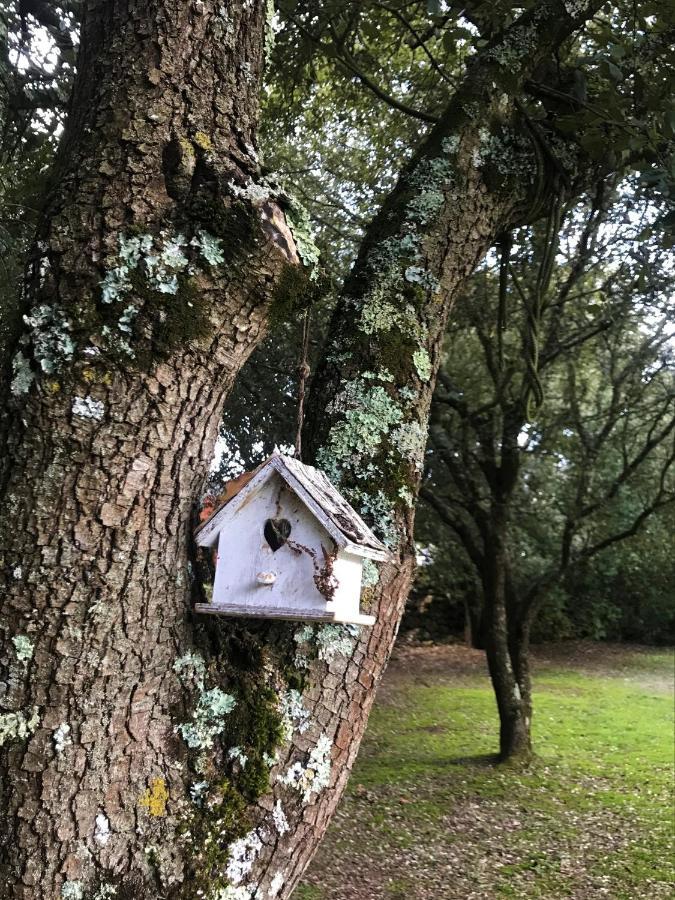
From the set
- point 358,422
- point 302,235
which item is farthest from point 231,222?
point 358,422

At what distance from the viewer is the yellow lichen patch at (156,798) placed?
1.64m

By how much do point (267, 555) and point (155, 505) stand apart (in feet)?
1.01

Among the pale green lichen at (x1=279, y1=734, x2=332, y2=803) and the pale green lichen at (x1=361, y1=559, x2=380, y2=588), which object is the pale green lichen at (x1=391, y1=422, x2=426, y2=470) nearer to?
the pale green lichen at (x1=361, y1=559, x2=380, y2=588)

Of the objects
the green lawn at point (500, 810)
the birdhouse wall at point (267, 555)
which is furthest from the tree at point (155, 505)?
the green lawn at point (500, 810)

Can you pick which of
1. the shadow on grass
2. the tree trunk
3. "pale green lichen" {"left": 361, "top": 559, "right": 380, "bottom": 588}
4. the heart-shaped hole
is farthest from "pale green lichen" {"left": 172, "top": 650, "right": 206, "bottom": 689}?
the shadow on grass

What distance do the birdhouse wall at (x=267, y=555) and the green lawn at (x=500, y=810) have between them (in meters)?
4.48

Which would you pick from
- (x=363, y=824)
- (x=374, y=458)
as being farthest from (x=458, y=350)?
(x=374, y=458)

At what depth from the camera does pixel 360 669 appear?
1.91m

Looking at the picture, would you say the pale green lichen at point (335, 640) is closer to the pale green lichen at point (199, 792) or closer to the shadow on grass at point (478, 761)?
the pale green lichen at point (199, 792)

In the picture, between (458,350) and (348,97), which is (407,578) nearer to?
(348,97)

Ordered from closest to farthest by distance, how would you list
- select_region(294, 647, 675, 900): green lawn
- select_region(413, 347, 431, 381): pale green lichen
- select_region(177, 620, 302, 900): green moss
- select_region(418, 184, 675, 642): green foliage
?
select_region(177, 620, 302, 900): green moss < select_region(413, 347, 431, 381): pale green lichen < select_region(294, 647, 675, 900): green lawn < select_region(418, 184, 675, 642): green foliage

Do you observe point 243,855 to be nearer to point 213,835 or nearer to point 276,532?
point 213,835

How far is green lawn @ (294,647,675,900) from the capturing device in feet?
18.5

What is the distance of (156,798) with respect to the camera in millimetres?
1656
